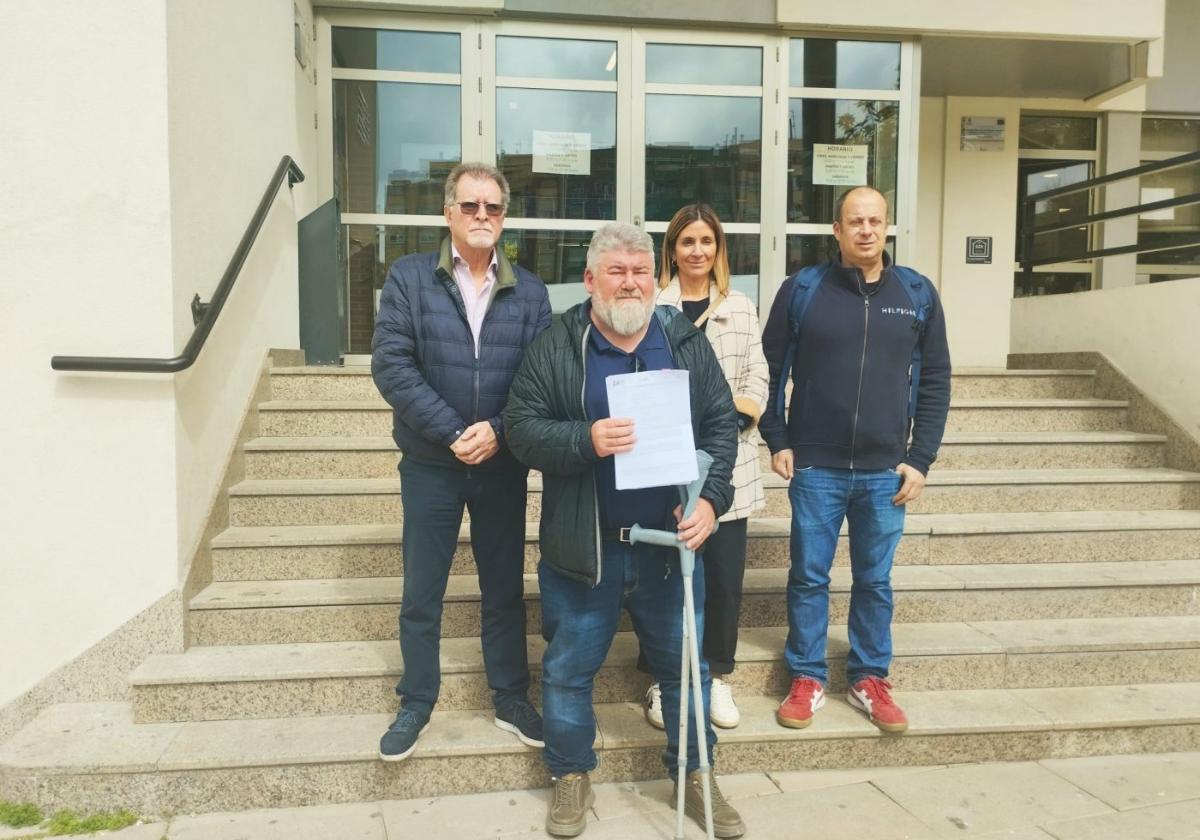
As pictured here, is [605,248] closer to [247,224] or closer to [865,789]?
[865,789]

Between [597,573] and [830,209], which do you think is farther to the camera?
[830,209]

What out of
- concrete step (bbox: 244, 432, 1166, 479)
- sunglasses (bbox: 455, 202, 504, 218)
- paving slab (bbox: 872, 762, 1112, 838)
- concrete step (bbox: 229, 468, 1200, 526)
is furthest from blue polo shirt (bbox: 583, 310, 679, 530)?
concrete step (bbox: 244, 432, 1166, 479)

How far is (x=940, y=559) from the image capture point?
4238mm

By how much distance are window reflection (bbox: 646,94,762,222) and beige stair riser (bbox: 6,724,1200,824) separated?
4453 mm

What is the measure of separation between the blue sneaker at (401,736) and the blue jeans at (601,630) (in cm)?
51

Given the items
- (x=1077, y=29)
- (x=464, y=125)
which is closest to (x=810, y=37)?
(x=1077, y=29)

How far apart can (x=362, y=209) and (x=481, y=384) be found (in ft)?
13.1

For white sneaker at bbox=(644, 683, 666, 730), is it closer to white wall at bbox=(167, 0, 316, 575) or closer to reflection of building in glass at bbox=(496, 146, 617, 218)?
white wall at bbox=(167, 0, 316, 575)

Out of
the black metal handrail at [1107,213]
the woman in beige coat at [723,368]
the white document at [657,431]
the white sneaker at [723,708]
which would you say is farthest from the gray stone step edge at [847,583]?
the black metal handrail at [1107,213]

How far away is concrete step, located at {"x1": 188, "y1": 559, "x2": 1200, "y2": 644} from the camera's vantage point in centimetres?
351

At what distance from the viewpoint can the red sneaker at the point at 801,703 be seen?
318 centimetres

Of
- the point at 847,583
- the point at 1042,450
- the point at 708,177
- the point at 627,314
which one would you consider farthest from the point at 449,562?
the point at 708,177

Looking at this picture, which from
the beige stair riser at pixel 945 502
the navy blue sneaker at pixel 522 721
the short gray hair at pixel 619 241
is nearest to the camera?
the short gray hair at pixel 619 241

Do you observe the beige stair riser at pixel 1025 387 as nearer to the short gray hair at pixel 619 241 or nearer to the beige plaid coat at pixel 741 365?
the beige plaid coat at pixel 741 365
